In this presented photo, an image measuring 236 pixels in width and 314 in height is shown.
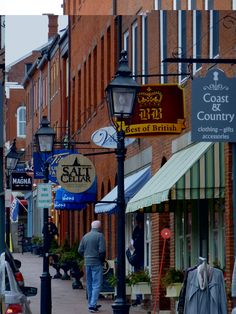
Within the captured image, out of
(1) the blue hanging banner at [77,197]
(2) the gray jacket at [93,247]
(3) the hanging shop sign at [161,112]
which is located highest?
(3) the hanging shop sign at [161,112]

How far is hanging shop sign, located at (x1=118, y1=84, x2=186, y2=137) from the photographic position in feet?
53.4

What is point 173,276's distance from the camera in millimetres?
16734

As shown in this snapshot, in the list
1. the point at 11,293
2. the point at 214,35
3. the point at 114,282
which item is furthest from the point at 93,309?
the point at 214,35

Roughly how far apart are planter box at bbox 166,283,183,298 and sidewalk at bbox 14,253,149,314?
0.52 metres

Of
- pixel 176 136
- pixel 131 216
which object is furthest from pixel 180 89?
pixel 131 216

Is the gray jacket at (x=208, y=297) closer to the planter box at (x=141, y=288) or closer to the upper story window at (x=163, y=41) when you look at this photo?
the planter box at (x=141, y=288)

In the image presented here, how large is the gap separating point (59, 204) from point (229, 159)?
2699 millimetres

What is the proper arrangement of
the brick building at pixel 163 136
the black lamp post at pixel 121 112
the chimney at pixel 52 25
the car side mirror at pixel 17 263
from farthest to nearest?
the chimney at pixel 52 25 → the brick building at pixel 163 136 → the car side mirror at pixel 17 263 → the black lamp post at pixel 121 112

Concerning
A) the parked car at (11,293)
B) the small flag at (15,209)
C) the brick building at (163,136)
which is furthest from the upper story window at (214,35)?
the parked car at (11,293)

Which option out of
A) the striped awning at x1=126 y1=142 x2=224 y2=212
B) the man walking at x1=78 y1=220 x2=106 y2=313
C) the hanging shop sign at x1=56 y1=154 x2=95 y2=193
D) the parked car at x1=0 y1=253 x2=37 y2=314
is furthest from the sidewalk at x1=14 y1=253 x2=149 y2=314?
the parked car at x1=0 y1=253 x2=37 y2=314

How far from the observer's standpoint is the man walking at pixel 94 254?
16781 millimetres

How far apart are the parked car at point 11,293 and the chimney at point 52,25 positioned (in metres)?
4.00

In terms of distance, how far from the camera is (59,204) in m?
17.1

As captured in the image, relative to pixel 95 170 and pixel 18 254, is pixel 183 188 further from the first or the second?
pixel 18 254
